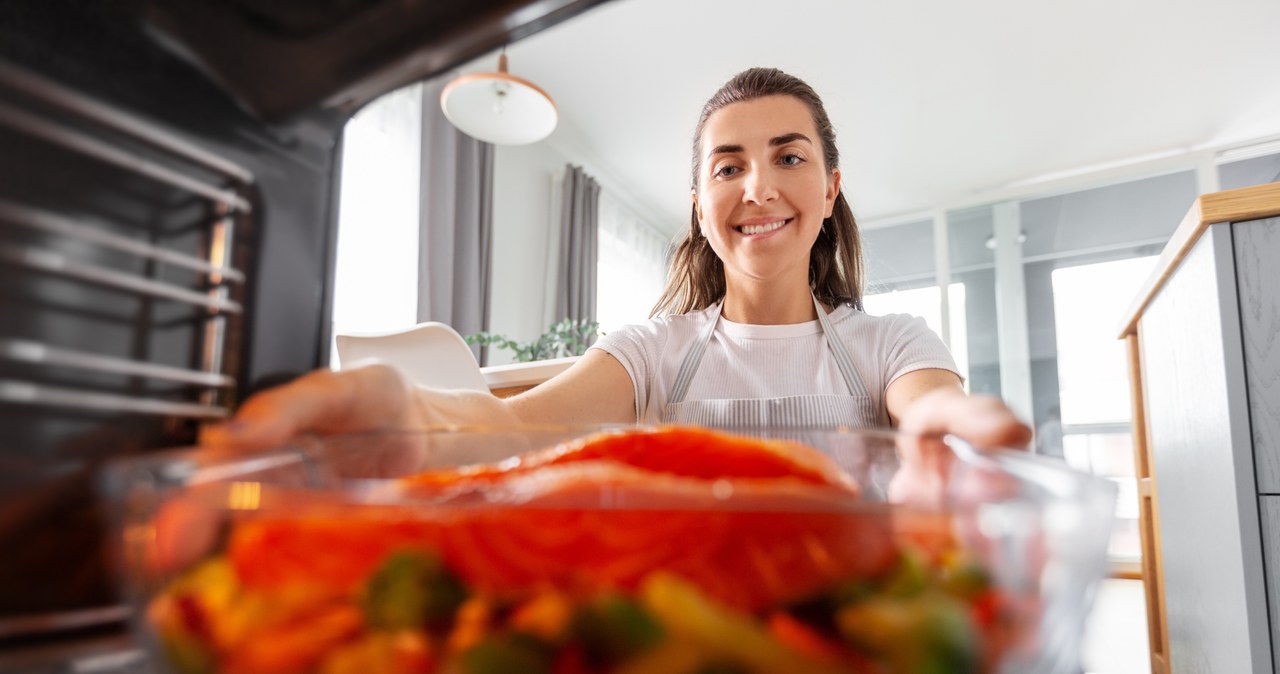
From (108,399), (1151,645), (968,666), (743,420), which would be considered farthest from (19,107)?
(1151,645)

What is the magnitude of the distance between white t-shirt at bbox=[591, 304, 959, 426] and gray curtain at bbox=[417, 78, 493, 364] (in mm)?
2376

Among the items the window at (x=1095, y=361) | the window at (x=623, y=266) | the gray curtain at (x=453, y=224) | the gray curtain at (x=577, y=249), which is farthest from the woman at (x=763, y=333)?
the window at (x=1095, y=361)

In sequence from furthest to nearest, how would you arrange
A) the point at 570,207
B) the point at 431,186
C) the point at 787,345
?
1. the point at 570,207
2. the point at 431,186
3. the point at 787,345

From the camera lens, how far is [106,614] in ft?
0.77

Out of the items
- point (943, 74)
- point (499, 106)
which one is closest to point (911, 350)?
point (499, 106)

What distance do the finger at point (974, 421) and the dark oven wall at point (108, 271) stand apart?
0.86 ft

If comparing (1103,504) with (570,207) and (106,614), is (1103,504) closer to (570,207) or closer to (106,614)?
(106,614)

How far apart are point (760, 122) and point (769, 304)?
0.97ft

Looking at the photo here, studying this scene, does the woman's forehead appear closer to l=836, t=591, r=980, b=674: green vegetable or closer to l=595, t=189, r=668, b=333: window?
l=836, t=591, r=980, b=674: green vegetable

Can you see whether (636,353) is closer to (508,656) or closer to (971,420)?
(971,420)

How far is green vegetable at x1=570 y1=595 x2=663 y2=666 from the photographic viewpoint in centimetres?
14

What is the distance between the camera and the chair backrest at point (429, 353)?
1498 mm

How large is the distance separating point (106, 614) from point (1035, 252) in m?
5.71

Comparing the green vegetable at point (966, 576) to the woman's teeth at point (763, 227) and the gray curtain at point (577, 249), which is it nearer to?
the woman's teeth at point (763, 227)
